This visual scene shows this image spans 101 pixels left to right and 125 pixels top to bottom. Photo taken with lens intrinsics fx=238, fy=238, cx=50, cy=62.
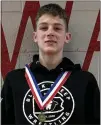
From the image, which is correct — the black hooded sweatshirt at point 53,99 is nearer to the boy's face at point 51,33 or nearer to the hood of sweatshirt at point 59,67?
the hood of sweatshirt at point 59,67

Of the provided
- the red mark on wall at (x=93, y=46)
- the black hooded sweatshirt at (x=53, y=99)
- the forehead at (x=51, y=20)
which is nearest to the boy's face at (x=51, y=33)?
the forehead at (x=51, y=20)

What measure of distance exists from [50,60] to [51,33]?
6.8 inches

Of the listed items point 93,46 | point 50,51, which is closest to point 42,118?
point 50,51

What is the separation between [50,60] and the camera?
1.43 metres

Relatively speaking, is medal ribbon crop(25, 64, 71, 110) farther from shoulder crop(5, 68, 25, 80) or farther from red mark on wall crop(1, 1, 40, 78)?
red mark on wall crop(1, 1, 40, 78)

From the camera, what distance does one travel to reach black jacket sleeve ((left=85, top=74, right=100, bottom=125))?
1.38 meters

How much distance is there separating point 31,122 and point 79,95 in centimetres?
30

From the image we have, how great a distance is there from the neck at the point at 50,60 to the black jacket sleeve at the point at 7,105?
0.80 feet

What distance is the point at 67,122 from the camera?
4.26ft

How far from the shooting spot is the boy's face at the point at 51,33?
136 cm

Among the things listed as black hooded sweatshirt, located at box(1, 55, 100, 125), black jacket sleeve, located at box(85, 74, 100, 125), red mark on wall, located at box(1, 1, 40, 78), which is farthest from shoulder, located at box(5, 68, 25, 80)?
black jacket sleeve, located at box(85, 74, 100, 125)

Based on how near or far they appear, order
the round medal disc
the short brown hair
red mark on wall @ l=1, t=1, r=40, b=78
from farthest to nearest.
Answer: red mark on wall @ l=1, t=1, r=40, b=78 < the short brown hair < the round medal disc

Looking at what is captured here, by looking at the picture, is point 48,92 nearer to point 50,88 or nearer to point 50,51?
point 50,88

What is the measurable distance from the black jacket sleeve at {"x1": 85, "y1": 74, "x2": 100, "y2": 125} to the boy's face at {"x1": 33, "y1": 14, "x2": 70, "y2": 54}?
0.94 feet
